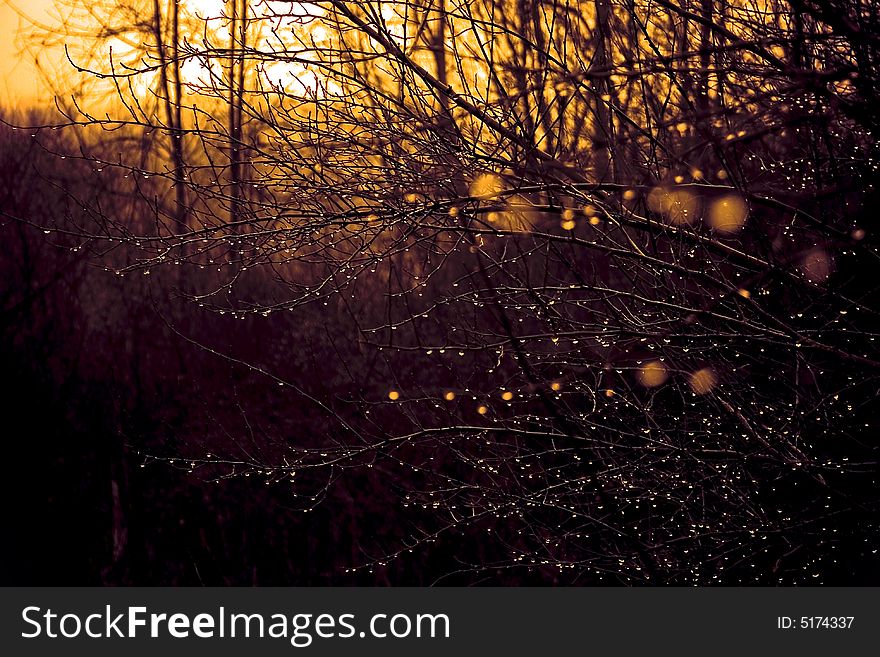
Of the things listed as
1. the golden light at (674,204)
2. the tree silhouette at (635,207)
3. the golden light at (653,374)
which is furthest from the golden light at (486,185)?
the golden light at (653,374)

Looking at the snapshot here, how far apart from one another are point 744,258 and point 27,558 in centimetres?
896

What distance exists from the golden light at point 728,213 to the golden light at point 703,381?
25.3 inches

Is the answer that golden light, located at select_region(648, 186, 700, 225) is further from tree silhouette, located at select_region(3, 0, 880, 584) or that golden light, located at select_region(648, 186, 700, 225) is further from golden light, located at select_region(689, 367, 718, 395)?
golden light, located at select_region(689, 367, 718, 395)

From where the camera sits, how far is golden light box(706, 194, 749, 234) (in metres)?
4.11

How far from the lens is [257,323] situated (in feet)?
32.8

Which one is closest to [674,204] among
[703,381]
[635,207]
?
[635,207]

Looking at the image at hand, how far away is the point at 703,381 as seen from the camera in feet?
14.2

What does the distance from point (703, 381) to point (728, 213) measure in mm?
743

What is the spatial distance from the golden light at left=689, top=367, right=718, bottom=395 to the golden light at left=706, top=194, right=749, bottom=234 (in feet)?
2.11

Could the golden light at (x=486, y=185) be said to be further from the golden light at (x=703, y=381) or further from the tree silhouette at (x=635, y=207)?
the golden light at (x=703, y=381)

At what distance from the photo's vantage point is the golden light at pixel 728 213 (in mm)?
4109

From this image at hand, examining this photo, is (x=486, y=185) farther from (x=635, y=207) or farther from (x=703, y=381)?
(x=703, y=381)

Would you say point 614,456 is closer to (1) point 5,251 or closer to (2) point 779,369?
(2) point 779,369

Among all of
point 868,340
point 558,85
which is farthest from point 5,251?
point 868,340
